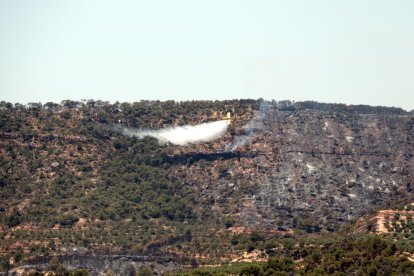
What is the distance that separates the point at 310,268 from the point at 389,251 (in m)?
12.2

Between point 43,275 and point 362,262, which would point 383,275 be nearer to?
point 362,262

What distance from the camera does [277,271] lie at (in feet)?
650

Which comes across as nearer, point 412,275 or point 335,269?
point 412,275

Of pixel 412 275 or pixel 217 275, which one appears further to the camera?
pixel 217 275

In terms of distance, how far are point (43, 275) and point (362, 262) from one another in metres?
48.8

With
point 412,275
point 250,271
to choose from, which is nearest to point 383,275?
point 412,275

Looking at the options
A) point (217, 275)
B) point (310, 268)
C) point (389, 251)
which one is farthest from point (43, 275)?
point (389, 251)

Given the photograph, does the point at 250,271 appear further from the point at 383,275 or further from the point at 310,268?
the point at 383,275

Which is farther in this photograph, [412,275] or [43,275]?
[43,275]

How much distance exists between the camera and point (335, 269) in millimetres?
194875

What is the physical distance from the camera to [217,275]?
198500 mm

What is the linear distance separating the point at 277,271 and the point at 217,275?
917cm

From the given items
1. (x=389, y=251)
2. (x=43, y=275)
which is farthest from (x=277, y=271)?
(x=43, y=275)

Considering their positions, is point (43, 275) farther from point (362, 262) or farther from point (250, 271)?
point (362, 262)
